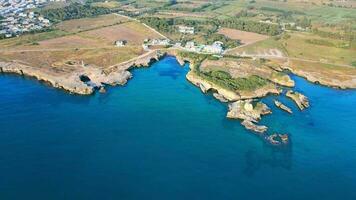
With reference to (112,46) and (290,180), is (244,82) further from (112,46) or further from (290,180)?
(112,46)

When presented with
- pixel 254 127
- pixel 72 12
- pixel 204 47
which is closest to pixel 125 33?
pixel 204 47

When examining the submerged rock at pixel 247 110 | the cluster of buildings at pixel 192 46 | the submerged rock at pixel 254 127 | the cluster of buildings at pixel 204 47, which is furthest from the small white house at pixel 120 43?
the submerged rock at pixel 254 127

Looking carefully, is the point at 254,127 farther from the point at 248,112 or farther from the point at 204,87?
the point at 204,87

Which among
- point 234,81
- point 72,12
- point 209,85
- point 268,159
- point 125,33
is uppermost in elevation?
point 72,12

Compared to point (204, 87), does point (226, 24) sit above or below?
above

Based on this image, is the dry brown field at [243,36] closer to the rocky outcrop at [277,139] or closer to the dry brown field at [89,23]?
the dry brown field at [89,23]

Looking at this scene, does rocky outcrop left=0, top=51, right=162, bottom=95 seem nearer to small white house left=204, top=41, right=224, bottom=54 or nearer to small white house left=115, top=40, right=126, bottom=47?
small white house left=115, top=40, right=126, bottom=47
